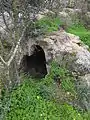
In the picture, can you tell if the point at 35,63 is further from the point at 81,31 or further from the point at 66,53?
the point at 81,31

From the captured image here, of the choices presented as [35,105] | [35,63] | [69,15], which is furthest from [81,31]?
[35,105]

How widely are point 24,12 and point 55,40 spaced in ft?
7.72

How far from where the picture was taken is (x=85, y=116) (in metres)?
9.66

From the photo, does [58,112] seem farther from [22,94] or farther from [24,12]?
[24,12]

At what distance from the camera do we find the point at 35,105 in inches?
367

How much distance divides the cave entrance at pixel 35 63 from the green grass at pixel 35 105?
1.43 m

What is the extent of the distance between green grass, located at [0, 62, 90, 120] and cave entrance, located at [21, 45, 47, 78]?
1432mm

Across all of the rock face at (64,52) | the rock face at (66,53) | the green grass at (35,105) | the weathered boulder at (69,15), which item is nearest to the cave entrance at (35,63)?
the rock face at (64,52)

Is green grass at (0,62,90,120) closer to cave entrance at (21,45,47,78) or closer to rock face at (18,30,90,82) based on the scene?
rock face at (18,30,90,82)

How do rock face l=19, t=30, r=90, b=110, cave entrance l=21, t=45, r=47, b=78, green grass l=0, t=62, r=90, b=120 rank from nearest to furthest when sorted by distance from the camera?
green grass l=0, t=62, r=90, b=120
rock face l=19, t=30, r=90, b=110
cave entrance l=21, t=45, r=47, b=78

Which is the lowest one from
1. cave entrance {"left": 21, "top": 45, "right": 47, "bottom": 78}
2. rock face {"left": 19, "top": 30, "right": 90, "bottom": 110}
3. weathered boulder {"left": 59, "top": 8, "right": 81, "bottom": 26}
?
weathered boulder {"left": 59, "top": 8, "right": 81, "bottom": 26}

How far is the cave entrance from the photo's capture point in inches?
464

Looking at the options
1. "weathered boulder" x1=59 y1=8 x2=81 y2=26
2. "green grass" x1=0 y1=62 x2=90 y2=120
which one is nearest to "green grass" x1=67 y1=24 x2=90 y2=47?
"weathered boulder" x1=59 y1=8 x2=81 y2=26

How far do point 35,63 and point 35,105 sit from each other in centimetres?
330
